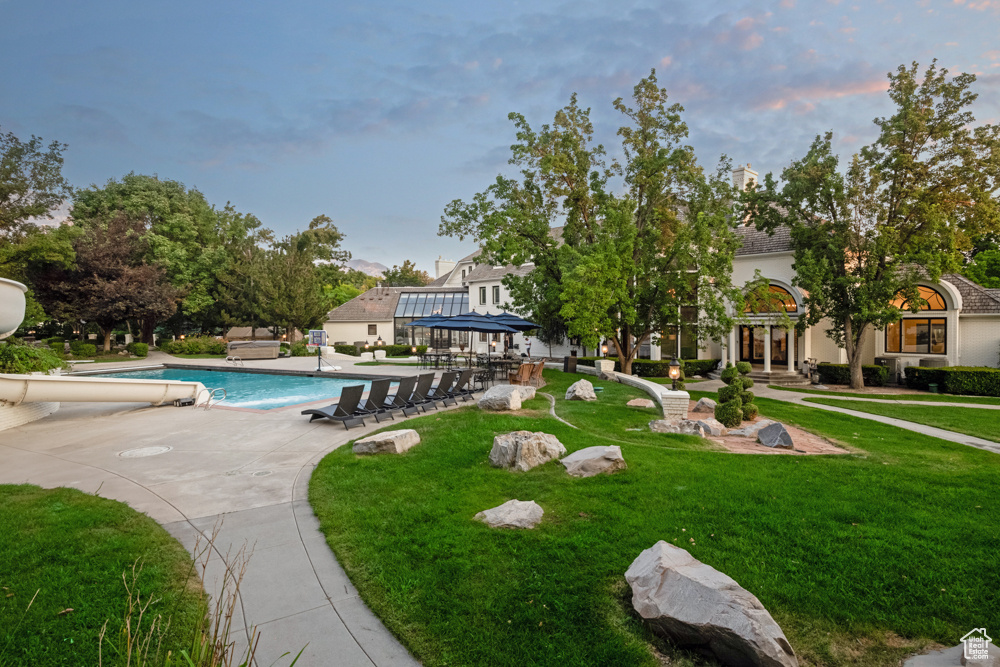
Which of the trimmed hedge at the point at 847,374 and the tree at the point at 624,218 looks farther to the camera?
the trimmed hedge at the point at 847,374

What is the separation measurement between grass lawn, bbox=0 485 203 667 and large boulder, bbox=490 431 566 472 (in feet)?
12.3

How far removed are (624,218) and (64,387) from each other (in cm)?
1636

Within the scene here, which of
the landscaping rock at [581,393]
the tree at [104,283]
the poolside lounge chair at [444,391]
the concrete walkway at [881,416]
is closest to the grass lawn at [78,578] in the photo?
the poolside lounge chair at [444,391]

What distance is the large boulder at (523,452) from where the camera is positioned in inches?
254

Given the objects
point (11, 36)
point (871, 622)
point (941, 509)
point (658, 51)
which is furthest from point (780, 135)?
point (11, 36)

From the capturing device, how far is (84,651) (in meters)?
2.85

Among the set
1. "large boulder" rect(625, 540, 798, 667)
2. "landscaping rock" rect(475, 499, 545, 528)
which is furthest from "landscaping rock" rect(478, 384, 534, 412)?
"large boulder" rect(625, 540, 798, 667)

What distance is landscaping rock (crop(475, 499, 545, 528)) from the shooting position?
4633 millimetres

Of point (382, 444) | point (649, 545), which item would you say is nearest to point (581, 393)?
point (382, 444)

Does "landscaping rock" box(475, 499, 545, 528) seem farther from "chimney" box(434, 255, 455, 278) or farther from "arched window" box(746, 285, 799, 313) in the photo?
"chimney" box(434, 255, 455, 278)

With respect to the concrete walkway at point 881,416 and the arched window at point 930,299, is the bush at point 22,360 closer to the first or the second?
the concrete walkway at point 881,416

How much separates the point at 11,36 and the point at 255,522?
2286 cm

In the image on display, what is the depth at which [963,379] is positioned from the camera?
54.0 ft

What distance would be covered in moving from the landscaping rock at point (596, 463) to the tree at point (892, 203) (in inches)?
584
